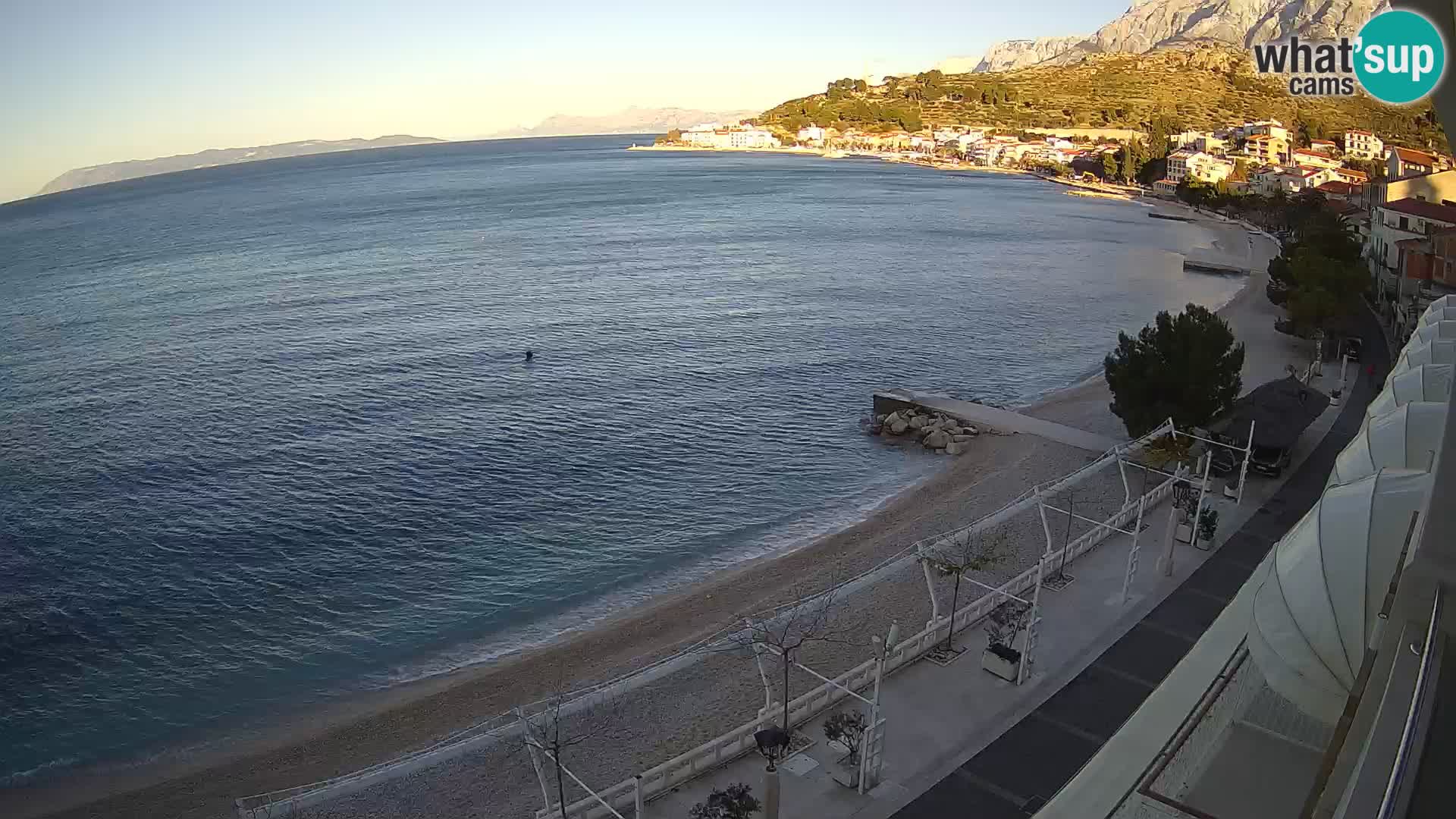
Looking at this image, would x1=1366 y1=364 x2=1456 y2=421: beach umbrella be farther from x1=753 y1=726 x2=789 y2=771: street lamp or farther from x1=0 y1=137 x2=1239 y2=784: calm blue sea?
x1=0 y1=137 x2=1239 y2=784: calm blue sea

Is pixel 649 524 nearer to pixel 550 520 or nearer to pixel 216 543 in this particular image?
pixel 550 520

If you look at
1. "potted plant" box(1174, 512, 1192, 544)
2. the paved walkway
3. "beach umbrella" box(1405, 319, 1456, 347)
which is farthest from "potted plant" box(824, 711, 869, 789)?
"beach umbrella" box(1405, 319, 1456, 347)

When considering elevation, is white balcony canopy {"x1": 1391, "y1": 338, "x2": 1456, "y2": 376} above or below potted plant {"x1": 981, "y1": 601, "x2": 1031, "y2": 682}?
above

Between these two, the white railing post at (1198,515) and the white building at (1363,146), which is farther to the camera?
the white building at (1363,146)

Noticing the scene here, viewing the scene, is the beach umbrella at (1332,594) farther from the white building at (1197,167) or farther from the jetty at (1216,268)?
the white building at (1197,167)

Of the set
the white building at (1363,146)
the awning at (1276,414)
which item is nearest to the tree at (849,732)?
the awning at (1276,414)

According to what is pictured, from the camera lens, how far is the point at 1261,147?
367ft

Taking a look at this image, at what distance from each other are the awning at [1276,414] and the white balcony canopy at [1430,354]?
14.2ft

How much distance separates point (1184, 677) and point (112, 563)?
88.2ft

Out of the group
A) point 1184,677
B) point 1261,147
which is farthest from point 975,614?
point 1261,147

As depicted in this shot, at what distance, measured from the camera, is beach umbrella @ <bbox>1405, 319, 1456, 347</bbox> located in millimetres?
19141

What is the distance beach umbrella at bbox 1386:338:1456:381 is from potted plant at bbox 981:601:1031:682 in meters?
8.41

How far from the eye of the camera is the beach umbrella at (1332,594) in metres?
8.69

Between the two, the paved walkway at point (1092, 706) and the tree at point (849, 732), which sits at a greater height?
the tree at point (849, 732)
